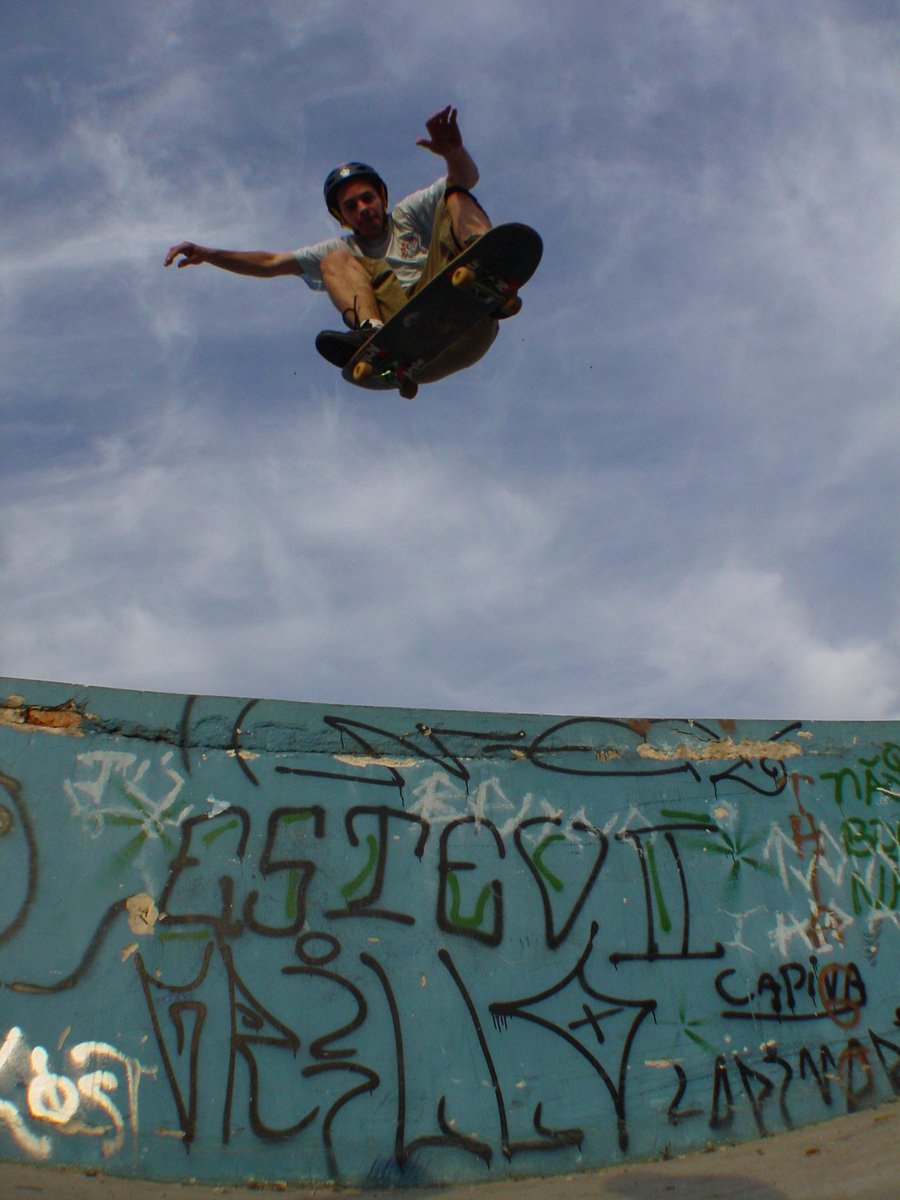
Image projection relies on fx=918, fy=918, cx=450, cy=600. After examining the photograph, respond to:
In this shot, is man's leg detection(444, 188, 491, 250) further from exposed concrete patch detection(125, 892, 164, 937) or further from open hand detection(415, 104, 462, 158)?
exposed concrete patch detection(125, 892, 164, 937)

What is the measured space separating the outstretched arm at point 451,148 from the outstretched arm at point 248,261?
0.99 m

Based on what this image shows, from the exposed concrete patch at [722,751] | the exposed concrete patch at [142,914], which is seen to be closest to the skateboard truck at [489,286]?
the exposed concrete patch at [722,751]

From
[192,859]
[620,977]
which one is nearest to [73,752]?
[192,859]

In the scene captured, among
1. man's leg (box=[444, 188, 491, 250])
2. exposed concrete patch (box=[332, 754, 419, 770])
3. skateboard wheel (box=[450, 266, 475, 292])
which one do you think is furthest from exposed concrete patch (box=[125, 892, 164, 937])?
man's leg (box=[444, 188, 491, 250])

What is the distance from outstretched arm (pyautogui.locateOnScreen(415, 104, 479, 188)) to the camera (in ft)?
12.6

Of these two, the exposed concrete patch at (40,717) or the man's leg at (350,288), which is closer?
the man's leg at (350,288)

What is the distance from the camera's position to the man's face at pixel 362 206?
4410 millimetres

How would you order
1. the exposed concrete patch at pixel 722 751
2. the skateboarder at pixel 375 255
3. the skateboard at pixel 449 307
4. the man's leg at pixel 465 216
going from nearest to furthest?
1. the skateboard at pixel 449 307
2. the man's leg at pixel 465 216
3. the skateboarder at pixel 375 255
4. the exposed concrete patch at pixel 722 751

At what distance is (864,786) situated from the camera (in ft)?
18.7

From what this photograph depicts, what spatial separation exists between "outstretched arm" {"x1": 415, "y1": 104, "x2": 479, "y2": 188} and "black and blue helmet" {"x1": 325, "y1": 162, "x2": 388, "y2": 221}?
46 cm

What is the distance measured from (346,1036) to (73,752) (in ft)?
6.18

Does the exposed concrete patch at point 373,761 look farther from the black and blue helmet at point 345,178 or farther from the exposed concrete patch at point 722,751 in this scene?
the black and blue helmet at point 345,178

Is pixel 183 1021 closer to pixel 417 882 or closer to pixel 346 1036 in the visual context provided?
pixel 346 1036

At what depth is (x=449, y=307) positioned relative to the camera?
402cm
